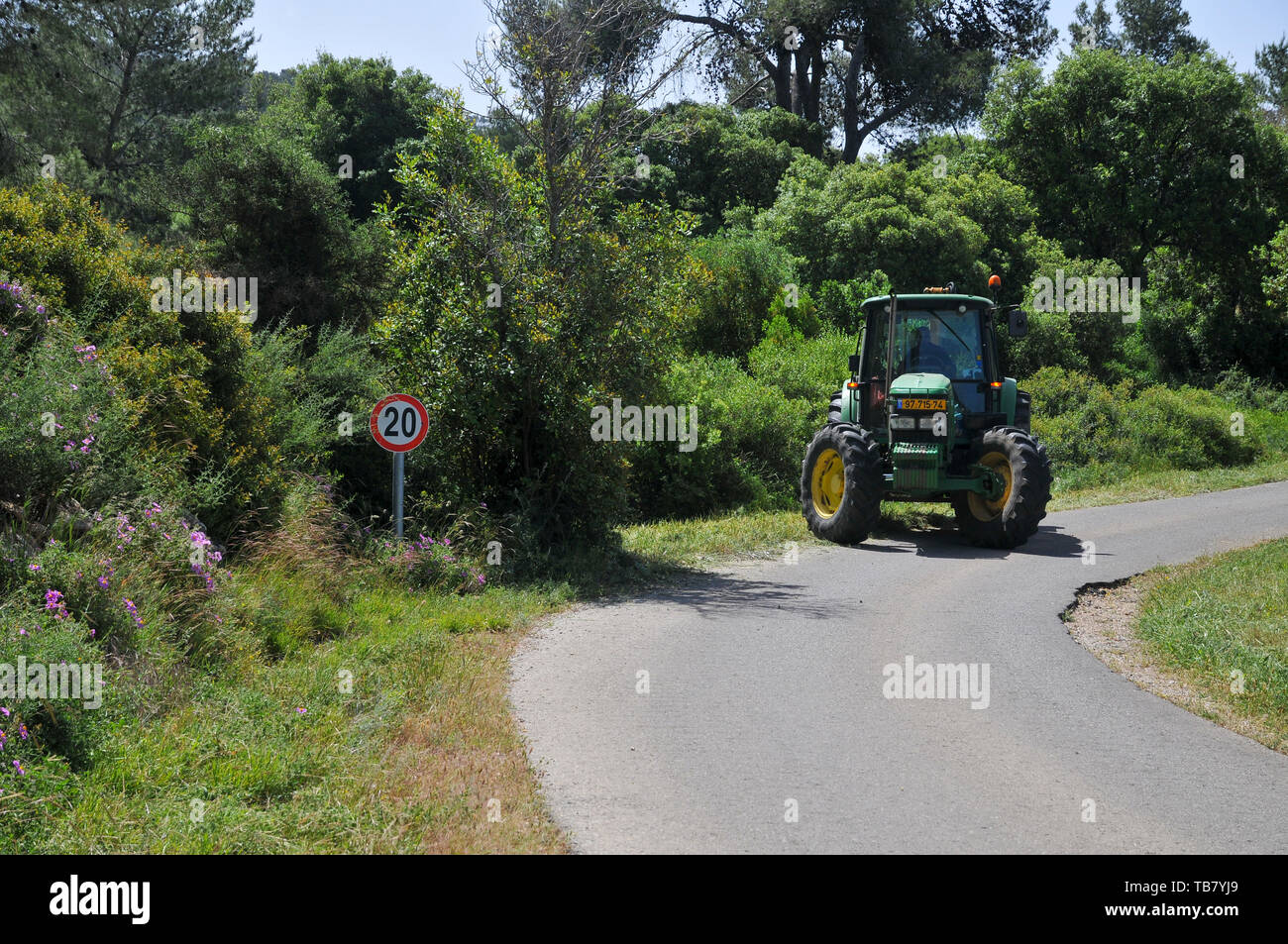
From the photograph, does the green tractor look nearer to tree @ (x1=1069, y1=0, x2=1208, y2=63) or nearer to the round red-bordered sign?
the round red-bordered sign

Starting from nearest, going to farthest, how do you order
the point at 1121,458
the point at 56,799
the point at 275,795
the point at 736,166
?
the point at 56,799 < the point at 275,795 < the point at 1121,458 < the point at 736,166

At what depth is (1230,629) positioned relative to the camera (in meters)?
9.66

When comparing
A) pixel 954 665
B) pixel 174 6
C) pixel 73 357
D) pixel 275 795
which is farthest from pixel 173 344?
pixel 174 6

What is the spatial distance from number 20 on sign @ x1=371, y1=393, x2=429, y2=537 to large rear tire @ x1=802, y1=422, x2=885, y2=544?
602 cm

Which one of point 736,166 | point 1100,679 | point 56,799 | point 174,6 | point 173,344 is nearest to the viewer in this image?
point 56,799

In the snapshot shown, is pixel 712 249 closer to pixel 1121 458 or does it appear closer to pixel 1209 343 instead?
pixel 1121 458

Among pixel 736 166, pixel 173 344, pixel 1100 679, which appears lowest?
pixel 1100 679

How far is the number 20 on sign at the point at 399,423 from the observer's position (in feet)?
38.6

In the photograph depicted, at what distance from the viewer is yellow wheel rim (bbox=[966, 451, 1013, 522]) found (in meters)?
14.6

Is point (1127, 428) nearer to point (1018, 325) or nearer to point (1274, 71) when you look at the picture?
point (1018, 325)

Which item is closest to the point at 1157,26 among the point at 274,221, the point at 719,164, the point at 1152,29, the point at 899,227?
the point at 1152,29

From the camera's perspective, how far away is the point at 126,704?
6637 mm

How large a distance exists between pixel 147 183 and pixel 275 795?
25.4 m

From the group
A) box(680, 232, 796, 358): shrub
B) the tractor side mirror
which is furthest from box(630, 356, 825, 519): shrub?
the tractor side mirror
